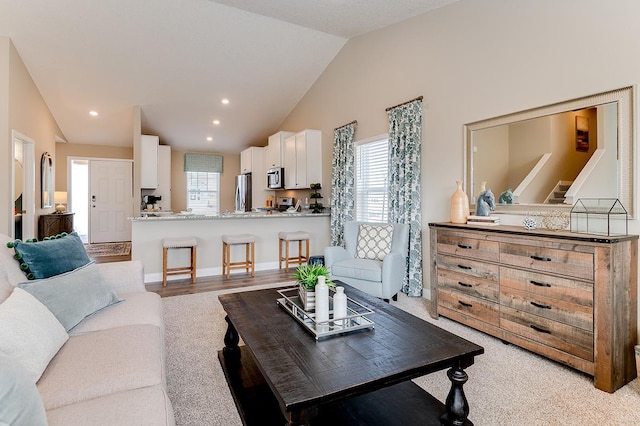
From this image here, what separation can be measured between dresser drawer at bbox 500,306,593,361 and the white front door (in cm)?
881

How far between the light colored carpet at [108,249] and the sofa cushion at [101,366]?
5910 millimetres

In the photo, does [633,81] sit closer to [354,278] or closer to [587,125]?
[587,125]

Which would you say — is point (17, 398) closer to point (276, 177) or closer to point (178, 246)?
point (178, 246)

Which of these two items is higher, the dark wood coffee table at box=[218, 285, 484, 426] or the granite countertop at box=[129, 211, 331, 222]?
the granite countertop at box=[129, 211, 331, 222]

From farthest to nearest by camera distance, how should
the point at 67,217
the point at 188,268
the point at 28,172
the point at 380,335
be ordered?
1. the point at 67,217
2. the point at 28,172
3. the point at 188,268
4. the point at 380,335

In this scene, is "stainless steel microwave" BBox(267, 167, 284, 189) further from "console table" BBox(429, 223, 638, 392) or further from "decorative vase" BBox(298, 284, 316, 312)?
"decorative vase" BBox(298, 284, 316, 312)

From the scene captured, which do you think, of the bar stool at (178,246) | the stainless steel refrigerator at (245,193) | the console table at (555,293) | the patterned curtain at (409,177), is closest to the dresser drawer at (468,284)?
the console table at (555,293)

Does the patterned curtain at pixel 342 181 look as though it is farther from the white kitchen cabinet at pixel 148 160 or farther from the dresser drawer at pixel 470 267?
the white kitchen cabinet at pixel 148 160

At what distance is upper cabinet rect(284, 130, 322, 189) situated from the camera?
6.17m

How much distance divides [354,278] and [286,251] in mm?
1937

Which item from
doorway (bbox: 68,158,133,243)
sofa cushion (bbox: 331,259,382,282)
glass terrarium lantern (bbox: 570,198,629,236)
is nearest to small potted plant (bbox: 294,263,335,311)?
sofa cushion (bbox: 331,259,382,282)

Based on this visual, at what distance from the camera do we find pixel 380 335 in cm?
177

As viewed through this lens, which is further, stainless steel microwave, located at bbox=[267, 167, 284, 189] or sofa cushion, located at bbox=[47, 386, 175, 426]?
stainless steel microwave, located at bbox=[267, 167, 284, 189]

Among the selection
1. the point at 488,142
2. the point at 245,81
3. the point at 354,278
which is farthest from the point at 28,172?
the point at 488,142
